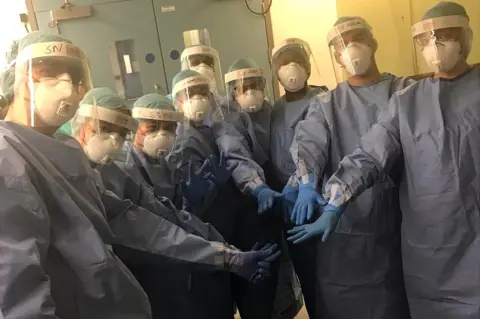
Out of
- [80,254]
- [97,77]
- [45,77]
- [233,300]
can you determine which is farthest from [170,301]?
[97,77]

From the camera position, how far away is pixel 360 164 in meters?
1.69

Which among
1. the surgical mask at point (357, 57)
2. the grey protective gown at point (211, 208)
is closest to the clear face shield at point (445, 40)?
the surgical mask at point (357, 57)

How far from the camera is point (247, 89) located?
2328 mm

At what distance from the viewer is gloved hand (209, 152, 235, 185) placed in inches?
80.9

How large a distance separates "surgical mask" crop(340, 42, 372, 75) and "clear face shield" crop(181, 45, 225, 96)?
859 millimetres

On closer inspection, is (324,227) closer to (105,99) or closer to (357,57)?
(357,57)

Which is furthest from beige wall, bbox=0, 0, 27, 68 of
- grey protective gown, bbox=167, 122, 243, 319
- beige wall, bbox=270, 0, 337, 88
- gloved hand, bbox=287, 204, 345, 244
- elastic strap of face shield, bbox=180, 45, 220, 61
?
gloved hand, bbox=287, 204, 345, 244

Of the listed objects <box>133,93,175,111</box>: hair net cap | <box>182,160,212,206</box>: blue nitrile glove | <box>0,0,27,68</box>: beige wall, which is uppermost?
<box>0,0,27,68</box>: beige wall

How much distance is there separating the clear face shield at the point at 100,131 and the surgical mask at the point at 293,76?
88 centimetres

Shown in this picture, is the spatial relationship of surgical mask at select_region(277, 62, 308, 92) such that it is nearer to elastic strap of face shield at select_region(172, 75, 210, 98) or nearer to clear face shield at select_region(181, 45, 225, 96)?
elastic strap of face shield at select_region(172, 75, 210, 98)

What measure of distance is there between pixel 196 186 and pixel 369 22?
5.36 ft

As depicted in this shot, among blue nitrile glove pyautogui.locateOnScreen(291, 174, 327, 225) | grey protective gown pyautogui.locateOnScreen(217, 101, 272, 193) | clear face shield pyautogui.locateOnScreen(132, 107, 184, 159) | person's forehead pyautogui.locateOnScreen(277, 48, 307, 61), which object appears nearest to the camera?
blue nitrile glove pyautogui.locateOnScreen(291, 174, 327, 225)

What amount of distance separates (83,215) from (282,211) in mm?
1090

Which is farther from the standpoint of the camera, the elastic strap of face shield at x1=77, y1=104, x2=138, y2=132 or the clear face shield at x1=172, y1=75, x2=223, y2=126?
the clear face shield at x1=172, y1=75, x2=223, y2=126
